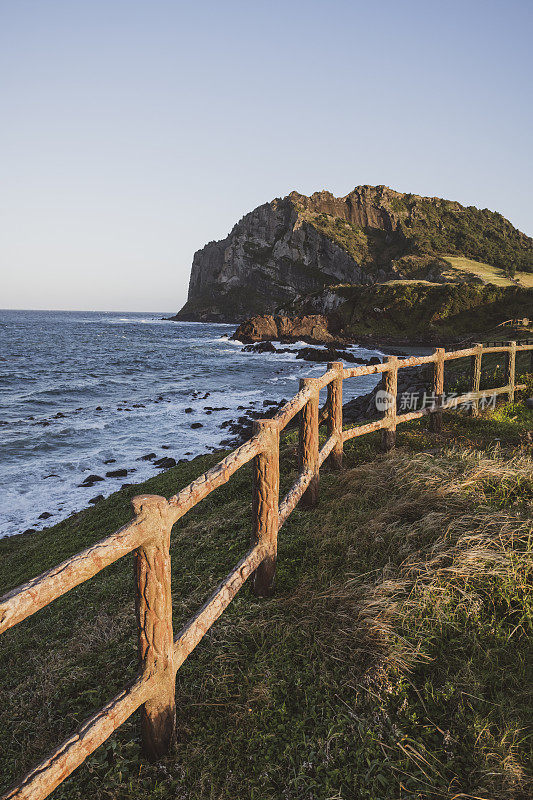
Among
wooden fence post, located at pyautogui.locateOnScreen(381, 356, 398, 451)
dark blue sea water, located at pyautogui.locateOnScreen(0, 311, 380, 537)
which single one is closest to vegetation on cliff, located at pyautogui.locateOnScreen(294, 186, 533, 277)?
dark blue sea water, located at pyautogui.locateOnScreen(0, 311, 380, 537)

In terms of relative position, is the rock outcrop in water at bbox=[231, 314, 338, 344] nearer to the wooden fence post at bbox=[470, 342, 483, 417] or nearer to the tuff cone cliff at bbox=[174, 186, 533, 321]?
the tuff cone cliff at bbox=[174, 186, 533, 321]

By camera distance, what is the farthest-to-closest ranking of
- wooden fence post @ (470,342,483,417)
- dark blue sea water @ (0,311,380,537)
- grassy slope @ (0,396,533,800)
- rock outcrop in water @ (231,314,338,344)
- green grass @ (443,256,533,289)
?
1. green grass @ (443,256,533,289)
2. rock outcrop in water @ (231,314,338,344)
3. dark blue sea water @ (0,311,380,537)
4. wooden fence post @ (470,342,483,417)
5. grassy slope @ (0,396,533,800)

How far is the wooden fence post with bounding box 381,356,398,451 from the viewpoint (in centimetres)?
745

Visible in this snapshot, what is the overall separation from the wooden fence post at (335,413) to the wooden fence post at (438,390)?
10.6 ft

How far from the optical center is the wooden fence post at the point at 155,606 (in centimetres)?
226

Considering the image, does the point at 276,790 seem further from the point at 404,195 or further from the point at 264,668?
the point at 404,195

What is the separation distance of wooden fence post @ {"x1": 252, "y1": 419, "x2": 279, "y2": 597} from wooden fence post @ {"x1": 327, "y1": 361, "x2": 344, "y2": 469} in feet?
7.65

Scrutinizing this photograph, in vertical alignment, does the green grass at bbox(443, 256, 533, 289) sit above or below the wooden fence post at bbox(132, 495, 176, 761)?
above

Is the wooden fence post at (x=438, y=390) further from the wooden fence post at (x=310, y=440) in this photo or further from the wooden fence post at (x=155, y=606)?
the wooden fence post at (x=155, y=606)

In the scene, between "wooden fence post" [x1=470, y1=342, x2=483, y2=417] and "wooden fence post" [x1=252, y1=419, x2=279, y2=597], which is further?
"wooden fence post" [x1=470, y1=342, x2=483, y2=417]

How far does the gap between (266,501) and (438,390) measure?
6.45 m

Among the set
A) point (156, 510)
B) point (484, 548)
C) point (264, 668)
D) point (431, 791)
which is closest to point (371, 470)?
point (484, 548)

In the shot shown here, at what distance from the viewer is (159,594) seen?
2.33m

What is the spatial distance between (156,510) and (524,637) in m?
2.92
